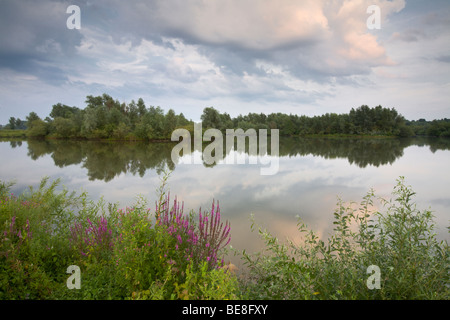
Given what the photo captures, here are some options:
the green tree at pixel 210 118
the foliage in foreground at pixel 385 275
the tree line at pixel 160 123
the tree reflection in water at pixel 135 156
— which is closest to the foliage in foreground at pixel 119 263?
the foliage in foreground at pixel 385 275

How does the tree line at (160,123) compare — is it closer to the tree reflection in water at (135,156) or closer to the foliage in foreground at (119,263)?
the tree reflection in water at (135,156)

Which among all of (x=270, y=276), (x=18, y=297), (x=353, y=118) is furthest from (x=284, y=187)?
(x=353, y=118)

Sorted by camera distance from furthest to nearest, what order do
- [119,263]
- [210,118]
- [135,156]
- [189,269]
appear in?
[210,118] → [135,156] → [189,269] → [119,263]

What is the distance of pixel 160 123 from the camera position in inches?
2515

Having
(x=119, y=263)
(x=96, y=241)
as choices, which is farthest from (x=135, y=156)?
(x=119, y=263)

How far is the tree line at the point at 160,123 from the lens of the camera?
6525 centimetres

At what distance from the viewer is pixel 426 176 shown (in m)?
18.9

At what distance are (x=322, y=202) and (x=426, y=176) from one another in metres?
14.0

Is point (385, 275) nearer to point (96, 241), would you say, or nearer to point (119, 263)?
point (119, 263)

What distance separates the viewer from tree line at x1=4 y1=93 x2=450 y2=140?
6525 cm

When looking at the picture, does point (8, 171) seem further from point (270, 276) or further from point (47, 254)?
point (270, 276)

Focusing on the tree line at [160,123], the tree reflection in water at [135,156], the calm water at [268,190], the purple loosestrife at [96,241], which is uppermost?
the tree line at [160,123]
